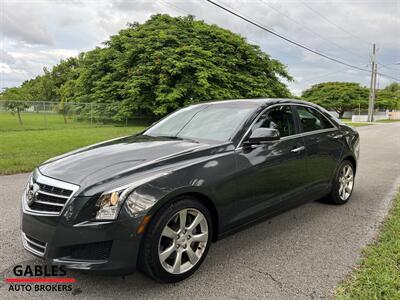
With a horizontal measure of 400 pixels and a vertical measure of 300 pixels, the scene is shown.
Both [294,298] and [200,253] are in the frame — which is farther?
[200,253]

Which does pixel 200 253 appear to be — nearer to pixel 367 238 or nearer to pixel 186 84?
pixel 367 238

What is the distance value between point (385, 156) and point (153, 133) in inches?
361

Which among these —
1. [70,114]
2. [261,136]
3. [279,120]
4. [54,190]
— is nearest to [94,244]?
[54,190]

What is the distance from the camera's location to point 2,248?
11.3 ft

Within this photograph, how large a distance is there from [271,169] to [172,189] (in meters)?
1.37

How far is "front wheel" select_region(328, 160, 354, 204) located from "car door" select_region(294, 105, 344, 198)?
24 centimetres

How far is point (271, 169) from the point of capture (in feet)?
11.7

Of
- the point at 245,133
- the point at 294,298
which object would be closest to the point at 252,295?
the point at 294,298

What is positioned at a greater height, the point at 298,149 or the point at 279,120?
the point at 279,120

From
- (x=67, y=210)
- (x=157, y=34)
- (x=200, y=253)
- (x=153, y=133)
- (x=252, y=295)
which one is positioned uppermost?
(x=157, y=34)

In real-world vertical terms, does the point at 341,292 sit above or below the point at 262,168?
below

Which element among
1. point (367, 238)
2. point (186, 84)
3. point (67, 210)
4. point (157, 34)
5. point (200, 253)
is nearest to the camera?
point (67, 210)

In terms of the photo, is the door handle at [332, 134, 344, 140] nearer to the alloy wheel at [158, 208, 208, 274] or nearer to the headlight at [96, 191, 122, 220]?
the alloy wheel at [158, 208, 208, 274]

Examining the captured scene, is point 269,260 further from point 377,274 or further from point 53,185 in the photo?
point 53,185
